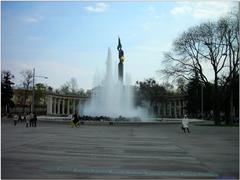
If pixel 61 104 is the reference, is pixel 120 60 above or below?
above

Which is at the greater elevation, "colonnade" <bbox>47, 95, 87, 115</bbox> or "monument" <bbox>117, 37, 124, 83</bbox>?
"monument" <bbox>117, 37, 124, 83</bbox>

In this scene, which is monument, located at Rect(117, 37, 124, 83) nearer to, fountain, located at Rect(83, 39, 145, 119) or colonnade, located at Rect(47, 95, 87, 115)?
fountain, located at Rect(83, 39, 145, 119)

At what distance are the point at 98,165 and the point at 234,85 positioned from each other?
46.2 m

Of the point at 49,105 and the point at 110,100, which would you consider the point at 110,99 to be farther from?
the point at 49,105

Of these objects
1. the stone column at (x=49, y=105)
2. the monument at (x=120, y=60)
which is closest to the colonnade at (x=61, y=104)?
the stone column at (x=49, y=105)

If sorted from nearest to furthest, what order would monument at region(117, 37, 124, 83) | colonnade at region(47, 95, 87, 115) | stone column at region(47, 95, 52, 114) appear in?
monument at region(117, 37, 124, 83) < stone column at region(47, 95, 52, 114) < colonnade at region(47, 95, 87, 115)

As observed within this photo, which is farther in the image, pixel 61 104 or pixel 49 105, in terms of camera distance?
pixel 61 104

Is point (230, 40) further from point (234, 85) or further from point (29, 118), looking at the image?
point (29, 118)

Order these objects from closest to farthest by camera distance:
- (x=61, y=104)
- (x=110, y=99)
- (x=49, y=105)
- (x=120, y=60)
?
(x=110, y=99)
(x=120, y=60)
(x=49, y=105)
(x=61, y=104)

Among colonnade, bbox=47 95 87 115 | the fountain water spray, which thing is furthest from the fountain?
colonnade, bbox=47 95 87 115

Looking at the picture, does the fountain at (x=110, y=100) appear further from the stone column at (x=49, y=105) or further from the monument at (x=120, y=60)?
the stone column at (x=49, y=105)

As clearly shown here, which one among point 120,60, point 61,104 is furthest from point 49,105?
point 120,60

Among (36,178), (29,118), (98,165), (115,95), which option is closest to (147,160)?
(98,165)

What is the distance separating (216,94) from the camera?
186 feet
